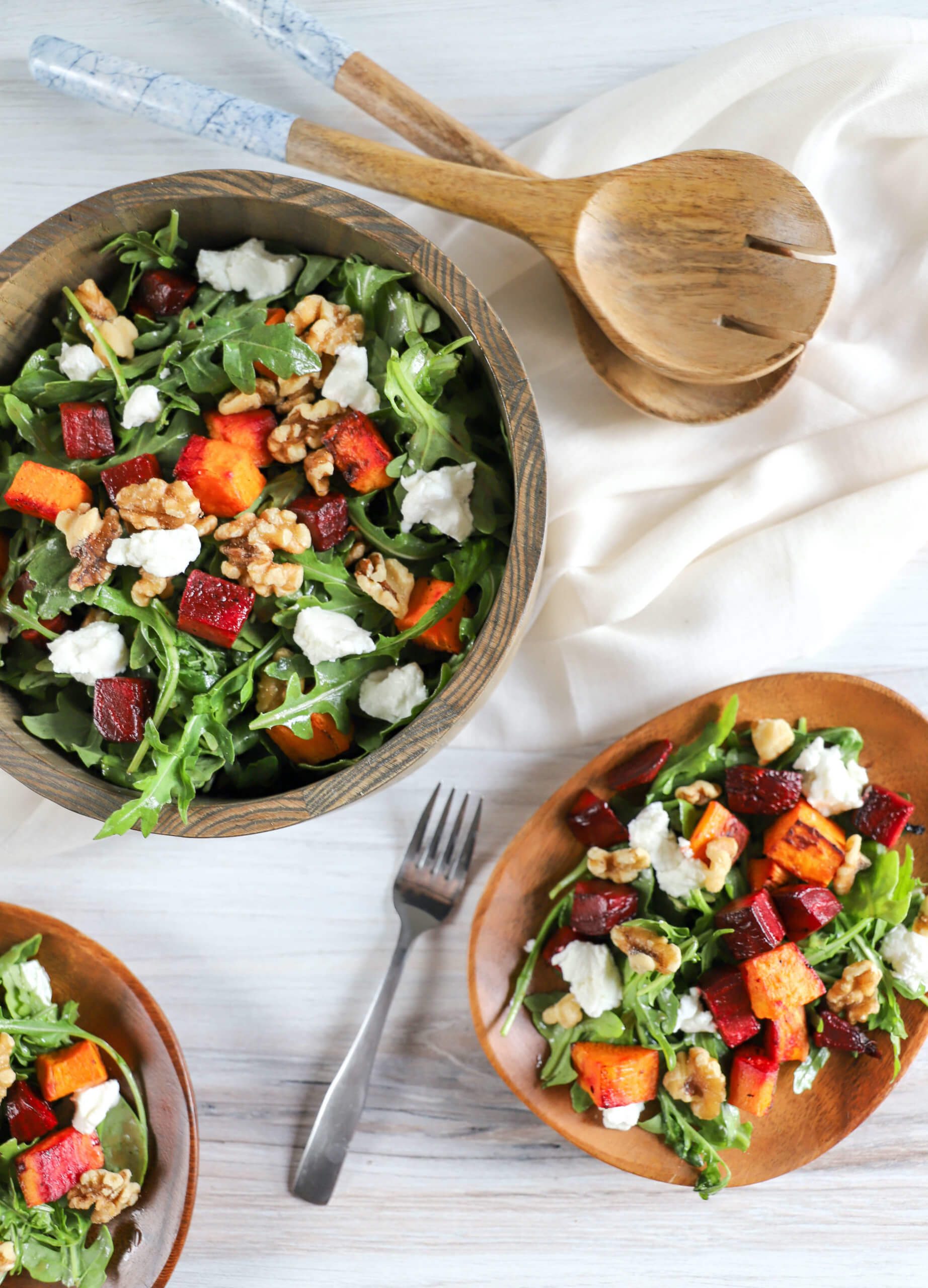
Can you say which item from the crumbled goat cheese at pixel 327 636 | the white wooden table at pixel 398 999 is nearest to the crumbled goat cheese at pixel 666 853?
the white wooden table at pixel 398 999

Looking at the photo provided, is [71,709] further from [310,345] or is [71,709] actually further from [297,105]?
[297,105]

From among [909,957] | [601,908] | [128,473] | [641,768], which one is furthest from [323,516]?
[909,957]

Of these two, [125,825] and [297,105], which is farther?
[297,105]

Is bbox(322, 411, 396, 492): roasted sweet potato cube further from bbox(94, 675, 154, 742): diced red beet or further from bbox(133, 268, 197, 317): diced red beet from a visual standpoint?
bbox(94, 675, 154, 742): diced red beet

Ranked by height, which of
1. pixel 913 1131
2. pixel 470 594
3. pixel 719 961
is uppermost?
pixel 470 594

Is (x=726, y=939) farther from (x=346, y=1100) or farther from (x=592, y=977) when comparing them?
(x=346, y=1100)

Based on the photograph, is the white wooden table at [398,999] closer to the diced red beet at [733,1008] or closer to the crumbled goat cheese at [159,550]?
the diced red beet at [733,1008]

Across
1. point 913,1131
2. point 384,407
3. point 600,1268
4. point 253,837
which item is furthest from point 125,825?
point 913,1131

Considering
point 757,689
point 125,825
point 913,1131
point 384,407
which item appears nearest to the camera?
point 125,825
